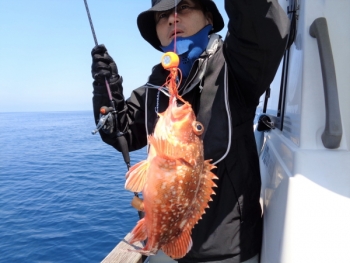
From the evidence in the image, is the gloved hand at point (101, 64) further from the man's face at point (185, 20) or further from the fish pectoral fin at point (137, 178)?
the fish pectoral fin at point (137, 178)

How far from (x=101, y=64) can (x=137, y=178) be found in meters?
1.21

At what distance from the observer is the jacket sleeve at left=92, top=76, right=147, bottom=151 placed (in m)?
2.62

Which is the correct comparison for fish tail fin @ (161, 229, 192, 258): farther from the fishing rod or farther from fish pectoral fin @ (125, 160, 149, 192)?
the fishing rod

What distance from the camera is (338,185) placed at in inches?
60.6

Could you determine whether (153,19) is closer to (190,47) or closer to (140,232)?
(190,47)

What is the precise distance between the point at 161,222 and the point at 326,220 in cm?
92

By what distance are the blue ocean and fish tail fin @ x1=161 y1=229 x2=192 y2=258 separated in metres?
6.53

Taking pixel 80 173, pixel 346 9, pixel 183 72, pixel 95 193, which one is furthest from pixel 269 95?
pixel 80 173

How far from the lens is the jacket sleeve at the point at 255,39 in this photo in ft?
5.55

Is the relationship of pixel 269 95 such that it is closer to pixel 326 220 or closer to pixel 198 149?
pixel 198 149

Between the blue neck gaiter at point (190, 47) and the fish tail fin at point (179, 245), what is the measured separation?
4.21ft

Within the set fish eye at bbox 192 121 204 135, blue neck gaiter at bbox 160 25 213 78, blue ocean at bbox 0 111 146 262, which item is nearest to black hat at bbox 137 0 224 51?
blue neck gaiter at bbox 160 25 213 78

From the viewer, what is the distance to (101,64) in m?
2.50

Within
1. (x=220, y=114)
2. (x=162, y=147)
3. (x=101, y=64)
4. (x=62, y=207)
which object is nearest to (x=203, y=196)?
(x=162, y=147)
